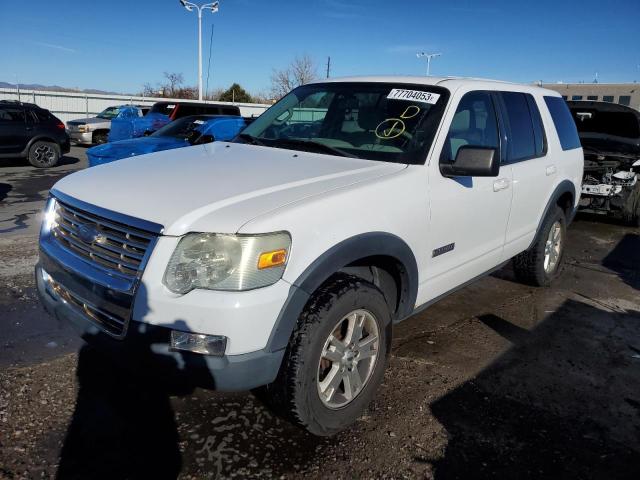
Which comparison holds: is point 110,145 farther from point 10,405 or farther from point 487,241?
point 487,241

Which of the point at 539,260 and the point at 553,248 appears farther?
the point at 553,248

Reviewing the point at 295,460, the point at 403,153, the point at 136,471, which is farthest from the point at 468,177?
the point at 136,471

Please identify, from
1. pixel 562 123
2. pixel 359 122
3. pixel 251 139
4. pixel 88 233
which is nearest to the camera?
pixel 88 233

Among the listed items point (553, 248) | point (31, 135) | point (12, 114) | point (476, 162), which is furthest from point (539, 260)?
point (12, 114)

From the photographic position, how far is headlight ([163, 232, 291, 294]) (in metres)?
2.23

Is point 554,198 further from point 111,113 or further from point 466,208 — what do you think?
point 111,113

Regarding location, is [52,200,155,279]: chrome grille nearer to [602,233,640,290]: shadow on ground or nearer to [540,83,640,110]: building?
[602,233,640,290]: shadow on ground

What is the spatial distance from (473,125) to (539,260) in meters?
1.87

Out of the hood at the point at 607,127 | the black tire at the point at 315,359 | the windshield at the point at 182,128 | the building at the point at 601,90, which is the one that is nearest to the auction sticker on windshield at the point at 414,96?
the black tire at the point at 315,359

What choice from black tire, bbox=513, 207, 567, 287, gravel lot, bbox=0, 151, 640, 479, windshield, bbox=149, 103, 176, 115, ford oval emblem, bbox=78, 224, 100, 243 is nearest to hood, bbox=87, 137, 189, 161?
gravel lot, bbox=0, 151, 640, 479

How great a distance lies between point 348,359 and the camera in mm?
2791

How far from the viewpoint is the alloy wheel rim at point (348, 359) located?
2711 mm

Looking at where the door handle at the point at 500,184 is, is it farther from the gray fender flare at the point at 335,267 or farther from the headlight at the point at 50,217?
the headlight at the point at 50,217

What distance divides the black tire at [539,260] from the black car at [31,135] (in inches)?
508
